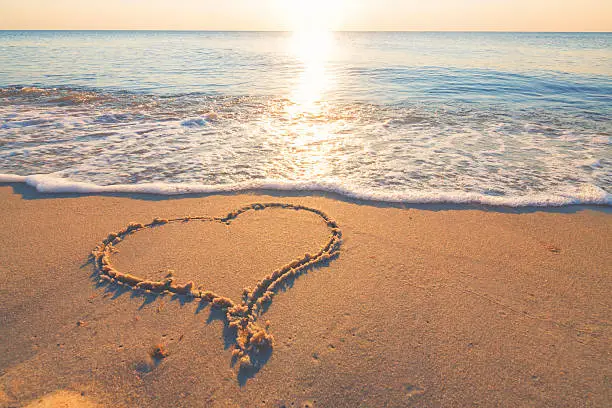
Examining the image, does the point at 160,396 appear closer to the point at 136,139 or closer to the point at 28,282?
the point at 28,282

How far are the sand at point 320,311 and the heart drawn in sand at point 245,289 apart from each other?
0.05 meters

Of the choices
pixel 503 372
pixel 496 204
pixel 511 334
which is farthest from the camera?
pixel 496 204

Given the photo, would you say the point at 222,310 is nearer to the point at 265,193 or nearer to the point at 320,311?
the point at 320,311

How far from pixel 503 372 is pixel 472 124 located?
257 inches

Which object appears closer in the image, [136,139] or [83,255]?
[83,255]

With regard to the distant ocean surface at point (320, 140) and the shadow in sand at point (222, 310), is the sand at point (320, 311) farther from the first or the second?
the distant ocean surface at point (320, 140)

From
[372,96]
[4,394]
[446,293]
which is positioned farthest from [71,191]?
[372,96]

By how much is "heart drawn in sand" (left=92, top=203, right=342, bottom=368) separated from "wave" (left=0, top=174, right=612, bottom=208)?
0.77 metres

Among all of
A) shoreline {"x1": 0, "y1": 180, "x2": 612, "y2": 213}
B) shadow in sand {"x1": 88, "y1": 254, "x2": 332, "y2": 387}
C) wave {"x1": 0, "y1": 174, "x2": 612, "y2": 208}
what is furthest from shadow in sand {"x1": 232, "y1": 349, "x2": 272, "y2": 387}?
wave {"x1": 0, "y1": 174, "x2": 612, "y2": 208}

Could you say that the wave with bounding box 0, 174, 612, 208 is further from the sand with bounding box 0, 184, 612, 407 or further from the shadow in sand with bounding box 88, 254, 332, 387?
the shadow in sand with bounding box 88, 254, 332, 387

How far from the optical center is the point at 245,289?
2.61 meters

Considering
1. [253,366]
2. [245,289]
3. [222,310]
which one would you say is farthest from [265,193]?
[253,366]

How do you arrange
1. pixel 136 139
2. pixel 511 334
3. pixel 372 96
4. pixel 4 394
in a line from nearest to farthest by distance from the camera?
pixel 4 394
pixel 511 334
pixel 136 139
pixel 372 96

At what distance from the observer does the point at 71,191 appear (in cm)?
420
